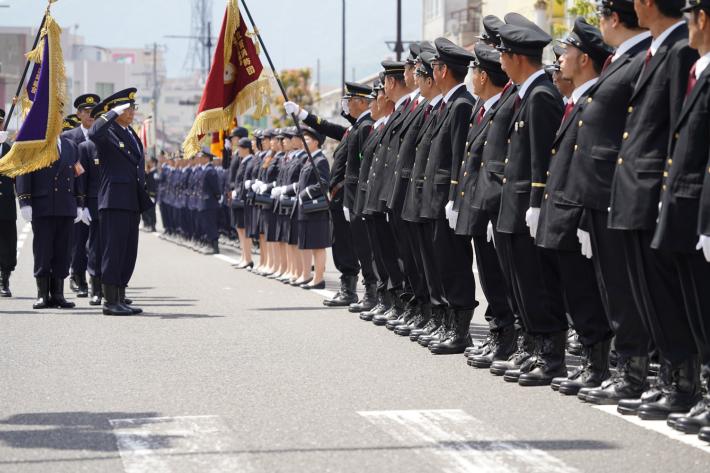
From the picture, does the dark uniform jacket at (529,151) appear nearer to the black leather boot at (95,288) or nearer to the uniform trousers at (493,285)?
the uniform trousers at (493,285)

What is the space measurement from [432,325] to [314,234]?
6.37 metres

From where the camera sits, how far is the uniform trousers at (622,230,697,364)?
24.3 ft

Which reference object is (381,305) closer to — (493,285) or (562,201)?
(493,285)

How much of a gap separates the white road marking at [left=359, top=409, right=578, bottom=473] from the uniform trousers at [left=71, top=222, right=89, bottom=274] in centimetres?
954

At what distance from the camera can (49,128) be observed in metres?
14.1

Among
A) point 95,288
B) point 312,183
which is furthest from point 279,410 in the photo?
point 312,183

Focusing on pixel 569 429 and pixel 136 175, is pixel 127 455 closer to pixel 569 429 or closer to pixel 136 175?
pixel 569 429

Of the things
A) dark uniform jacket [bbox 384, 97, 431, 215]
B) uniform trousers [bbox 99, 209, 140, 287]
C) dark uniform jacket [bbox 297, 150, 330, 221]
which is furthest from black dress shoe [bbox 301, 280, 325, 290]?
dark uniform jacket [bbox 384, 97, 431, 215]

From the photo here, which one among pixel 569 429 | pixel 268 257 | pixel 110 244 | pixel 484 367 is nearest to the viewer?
pixel 569 429

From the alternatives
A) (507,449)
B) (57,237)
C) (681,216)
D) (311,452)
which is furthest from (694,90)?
(57,237)

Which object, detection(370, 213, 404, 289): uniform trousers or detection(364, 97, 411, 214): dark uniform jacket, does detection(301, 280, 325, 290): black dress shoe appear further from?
detection(364, 97, 411, 214): dark uniform jacket

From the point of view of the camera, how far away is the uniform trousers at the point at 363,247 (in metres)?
13.9

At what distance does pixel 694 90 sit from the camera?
22.4 ft

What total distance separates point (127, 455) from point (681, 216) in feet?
9.41
